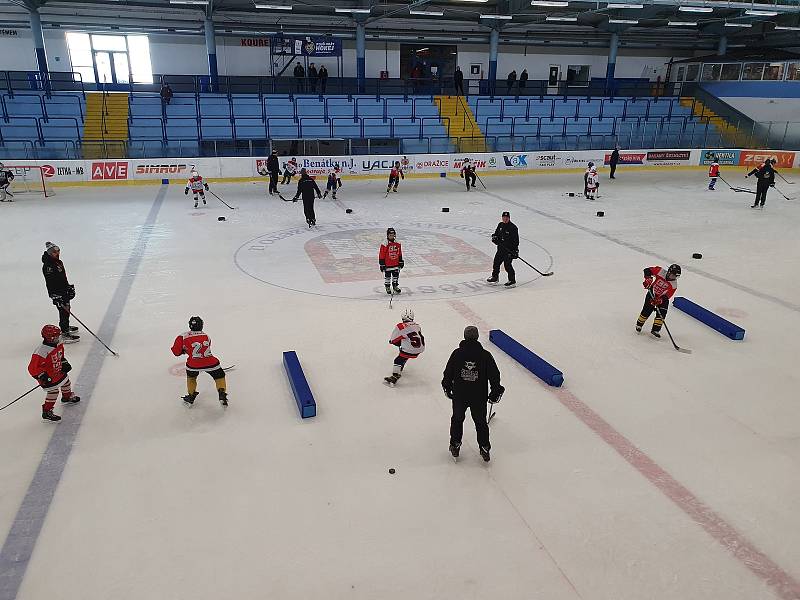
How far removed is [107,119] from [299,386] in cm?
2625

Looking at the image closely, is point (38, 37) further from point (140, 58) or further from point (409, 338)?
point (409, 338)

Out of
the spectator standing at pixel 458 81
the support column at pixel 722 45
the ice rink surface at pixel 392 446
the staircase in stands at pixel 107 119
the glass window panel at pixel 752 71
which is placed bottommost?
the ice rink surface at pixel 392 446

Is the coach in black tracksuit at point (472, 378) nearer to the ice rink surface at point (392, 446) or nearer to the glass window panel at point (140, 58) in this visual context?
the ice rink surface at point (392, 446)

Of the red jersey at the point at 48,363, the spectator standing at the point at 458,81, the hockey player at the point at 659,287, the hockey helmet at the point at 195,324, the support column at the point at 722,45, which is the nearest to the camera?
the red jersey at the point at 48,363

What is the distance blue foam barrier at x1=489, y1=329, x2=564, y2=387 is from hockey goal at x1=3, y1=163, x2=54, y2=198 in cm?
1979

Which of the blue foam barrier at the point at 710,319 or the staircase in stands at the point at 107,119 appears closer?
the blue foam barrier at the point at 710,319

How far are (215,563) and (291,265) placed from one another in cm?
849

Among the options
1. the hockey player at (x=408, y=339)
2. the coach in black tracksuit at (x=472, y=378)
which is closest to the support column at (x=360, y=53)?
the hockey player at (x=408, y=339)

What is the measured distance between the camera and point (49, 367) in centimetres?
616

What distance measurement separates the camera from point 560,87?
127 ft

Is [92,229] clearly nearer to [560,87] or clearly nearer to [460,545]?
[460,545]

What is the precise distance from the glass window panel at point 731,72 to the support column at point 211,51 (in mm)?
31572

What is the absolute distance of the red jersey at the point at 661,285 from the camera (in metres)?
8.35

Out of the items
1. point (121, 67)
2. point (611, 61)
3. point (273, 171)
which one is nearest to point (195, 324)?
point (273, 171)
